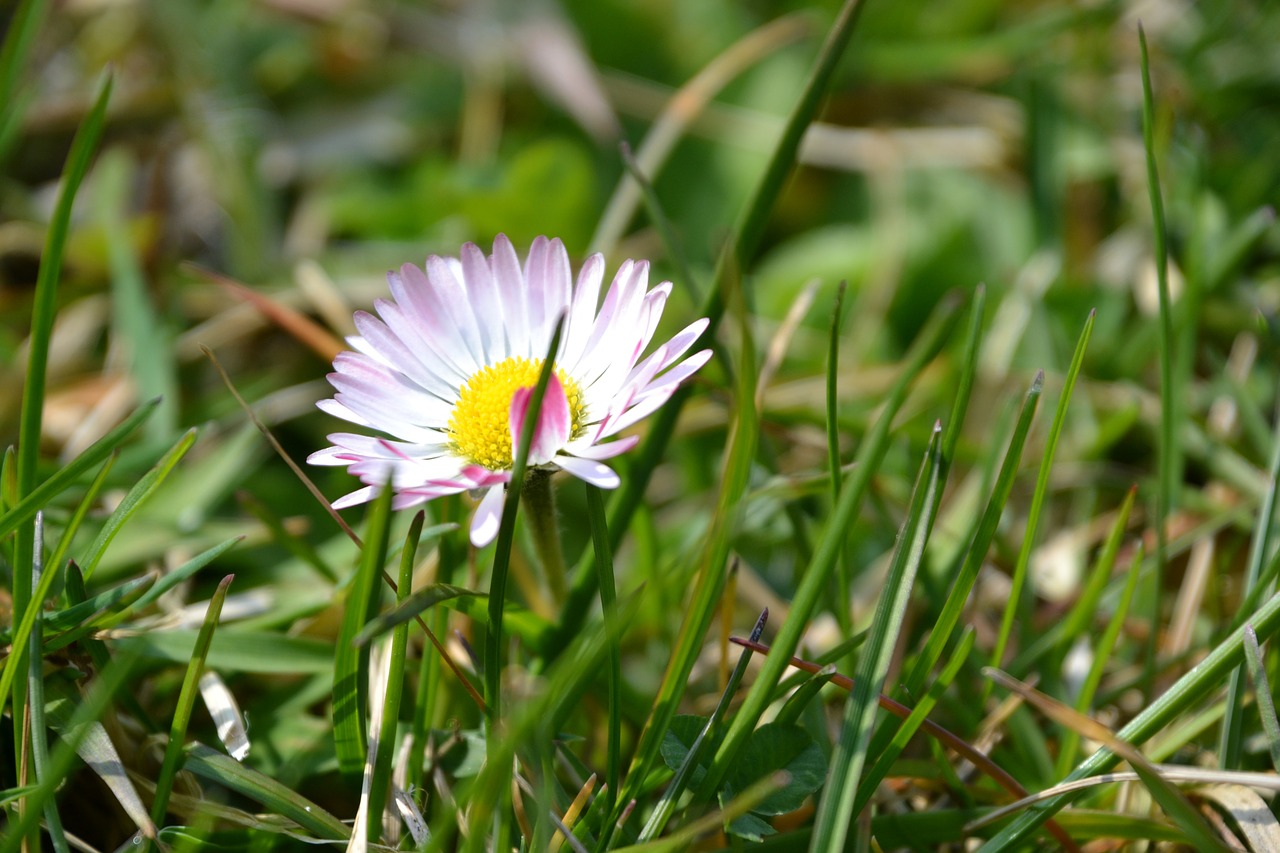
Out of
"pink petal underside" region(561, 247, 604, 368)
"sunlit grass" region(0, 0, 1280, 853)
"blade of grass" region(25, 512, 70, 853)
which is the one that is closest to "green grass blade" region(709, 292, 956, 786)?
"sunlit grass" region(0, 0, 1280, 853)

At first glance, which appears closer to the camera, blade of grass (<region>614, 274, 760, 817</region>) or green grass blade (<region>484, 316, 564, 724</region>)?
green grass blade (<region>484, 316, 564, 724</region>)

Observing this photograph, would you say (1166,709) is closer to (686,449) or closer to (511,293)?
(511,293)

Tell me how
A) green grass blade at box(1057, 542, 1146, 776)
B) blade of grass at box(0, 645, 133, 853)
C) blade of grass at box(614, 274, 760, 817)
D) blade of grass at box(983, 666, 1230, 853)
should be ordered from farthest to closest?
green grass blade at box(1057, 542, 1146, 776)
blade of grass at box(614, 274, 760, 817)
blade of grass at box(983, 666, 1230, 853)
blade of grass at box(0, 645, 133, 853)

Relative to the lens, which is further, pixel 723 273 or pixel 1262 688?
pixel 723 273

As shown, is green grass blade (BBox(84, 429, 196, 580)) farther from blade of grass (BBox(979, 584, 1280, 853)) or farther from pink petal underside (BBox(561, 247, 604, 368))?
blade of grass (BBox(979, 584, 1280, 853))

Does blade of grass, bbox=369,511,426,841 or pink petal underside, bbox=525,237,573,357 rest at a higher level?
pink petal underside, bbox=525,237,573,357

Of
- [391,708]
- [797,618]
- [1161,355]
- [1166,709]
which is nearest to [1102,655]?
[1166,709]
